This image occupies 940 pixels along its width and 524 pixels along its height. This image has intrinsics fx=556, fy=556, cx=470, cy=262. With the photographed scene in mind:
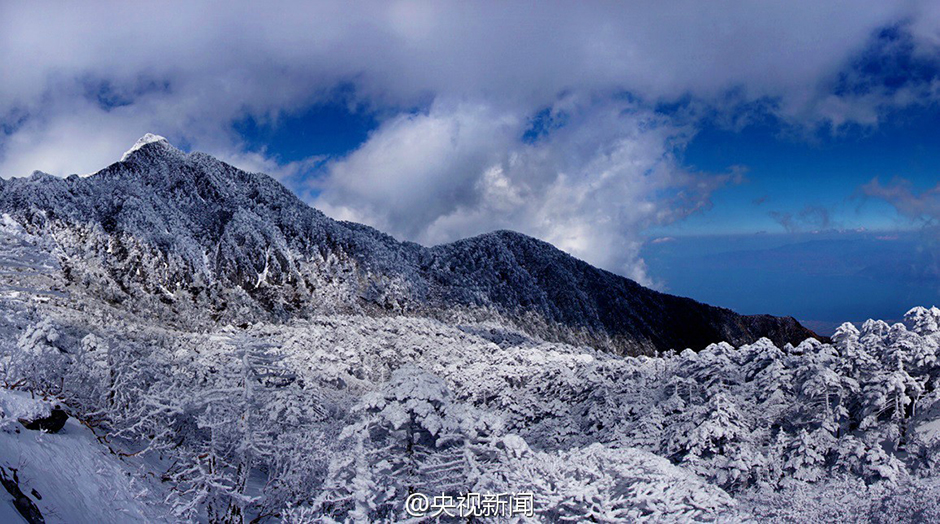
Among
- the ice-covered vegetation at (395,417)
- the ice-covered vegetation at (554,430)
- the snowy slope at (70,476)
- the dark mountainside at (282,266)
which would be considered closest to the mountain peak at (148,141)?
the dark mountainside at (282,266)

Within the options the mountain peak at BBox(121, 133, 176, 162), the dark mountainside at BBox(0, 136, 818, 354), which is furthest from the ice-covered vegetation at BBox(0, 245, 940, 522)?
the mountain peak at BBox(121, 133, 176, 162)

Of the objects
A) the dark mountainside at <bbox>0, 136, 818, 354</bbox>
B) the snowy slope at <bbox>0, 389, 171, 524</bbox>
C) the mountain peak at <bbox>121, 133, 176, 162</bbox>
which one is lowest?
the snowy slope at <bbox>0, 389, 171, 524</bbox>

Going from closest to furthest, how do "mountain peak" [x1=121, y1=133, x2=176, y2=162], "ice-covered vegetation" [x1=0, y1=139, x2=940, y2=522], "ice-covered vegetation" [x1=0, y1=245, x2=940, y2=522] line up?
"ice-covered vegetation" [x1=0, y1=245, x2=940, y2=522], "ice-covered vegetation" [x1=0, y1=139, x2=940, y2=522], "mountain peak" [x1=121, y1=133, x2=176, y2=162]

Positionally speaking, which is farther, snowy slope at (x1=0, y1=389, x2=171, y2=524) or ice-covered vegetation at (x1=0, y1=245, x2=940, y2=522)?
snowy slope at (x1=0, y1=389, x2=171, y2=524)

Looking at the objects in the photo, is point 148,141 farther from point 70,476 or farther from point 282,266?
point 70,476

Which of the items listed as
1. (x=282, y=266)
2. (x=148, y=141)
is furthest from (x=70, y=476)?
(x=148, y=141)

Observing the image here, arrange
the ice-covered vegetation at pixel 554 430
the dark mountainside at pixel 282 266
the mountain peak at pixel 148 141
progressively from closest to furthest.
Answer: the ice-covered vegetation at pixel 554 430 → the dark mountainside at pixel 282 266 → the mountain peak at pixel 148 141

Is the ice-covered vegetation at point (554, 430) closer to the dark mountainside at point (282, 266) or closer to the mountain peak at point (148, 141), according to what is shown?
the dark mountainside at point (282, 266)

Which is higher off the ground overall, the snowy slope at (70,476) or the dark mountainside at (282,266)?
the dark mountainside at (282,266)

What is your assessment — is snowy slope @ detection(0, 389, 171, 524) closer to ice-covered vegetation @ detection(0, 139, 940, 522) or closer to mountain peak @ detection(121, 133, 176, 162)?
ice-covered vegetation @ detection(0, 139, 940, 522)
